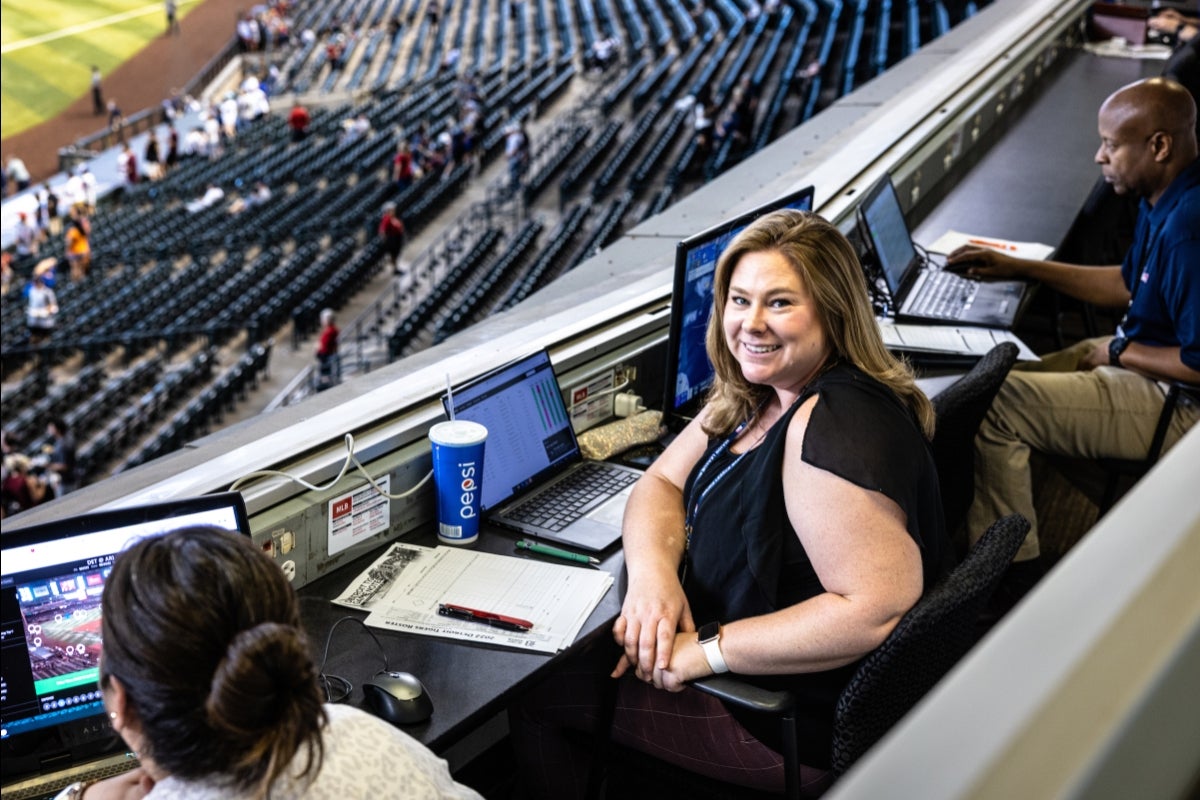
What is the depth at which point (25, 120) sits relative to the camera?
23.2m

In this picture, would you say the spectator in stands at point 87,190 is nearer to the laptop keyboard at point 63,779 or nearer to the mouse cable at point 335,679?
the mouse cable at point 335,679

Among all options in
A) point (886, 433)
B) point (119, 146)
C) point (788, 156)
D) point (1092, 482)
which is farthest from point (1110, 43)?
point (119, 146)

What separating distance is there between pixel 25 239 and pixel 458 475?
651 inches

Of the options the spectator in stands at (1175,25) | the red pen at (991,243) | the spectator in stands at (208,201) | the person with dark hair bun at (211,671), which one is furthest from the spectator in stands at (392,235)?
the person with dark hair bun at (211,671)

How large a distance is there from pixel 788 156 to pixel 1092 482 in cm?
211

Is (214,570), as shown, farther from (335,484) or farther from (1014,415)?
(1014,415)

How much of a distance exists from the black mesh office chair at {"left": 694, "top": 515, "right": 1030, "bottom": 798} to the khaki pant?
122 cm

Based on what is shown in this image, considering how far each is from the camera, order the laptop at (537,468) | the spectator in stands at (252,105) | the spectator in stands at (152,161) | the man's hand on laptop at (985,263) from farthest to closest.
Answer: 1. the spectator in stands at (252,105)
2. the spectator in stands at (152,161)
3. the man's hand on laptop at (985,263)
4. the laptop at (537,468)

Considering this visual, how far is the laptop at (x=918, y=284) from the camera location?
10.4 ft

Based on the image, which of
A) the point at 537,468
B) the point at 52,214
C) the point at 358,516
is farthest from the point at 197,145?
the point at 358,516

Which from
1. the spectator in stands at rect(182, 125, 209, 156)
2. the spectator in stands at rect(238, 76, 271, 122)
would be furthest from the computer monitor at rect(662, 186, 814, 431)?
the spectator in stands at rect(238, 76, 271, 122)

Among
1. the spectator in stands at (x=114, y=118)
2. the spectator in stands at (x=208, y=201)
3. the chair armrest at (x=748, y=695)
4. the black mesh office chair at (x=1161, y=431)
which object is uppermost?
the chair armrest at (x=748, y=695)

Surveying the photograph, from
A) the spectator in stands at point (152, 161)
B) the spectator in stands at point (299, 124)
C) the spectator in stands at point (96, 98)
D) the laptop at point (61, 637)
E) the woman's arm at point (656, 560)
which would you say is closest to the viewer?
the laptop at point (61, 637)

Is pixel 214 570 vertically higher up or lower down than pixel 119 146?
higher up
